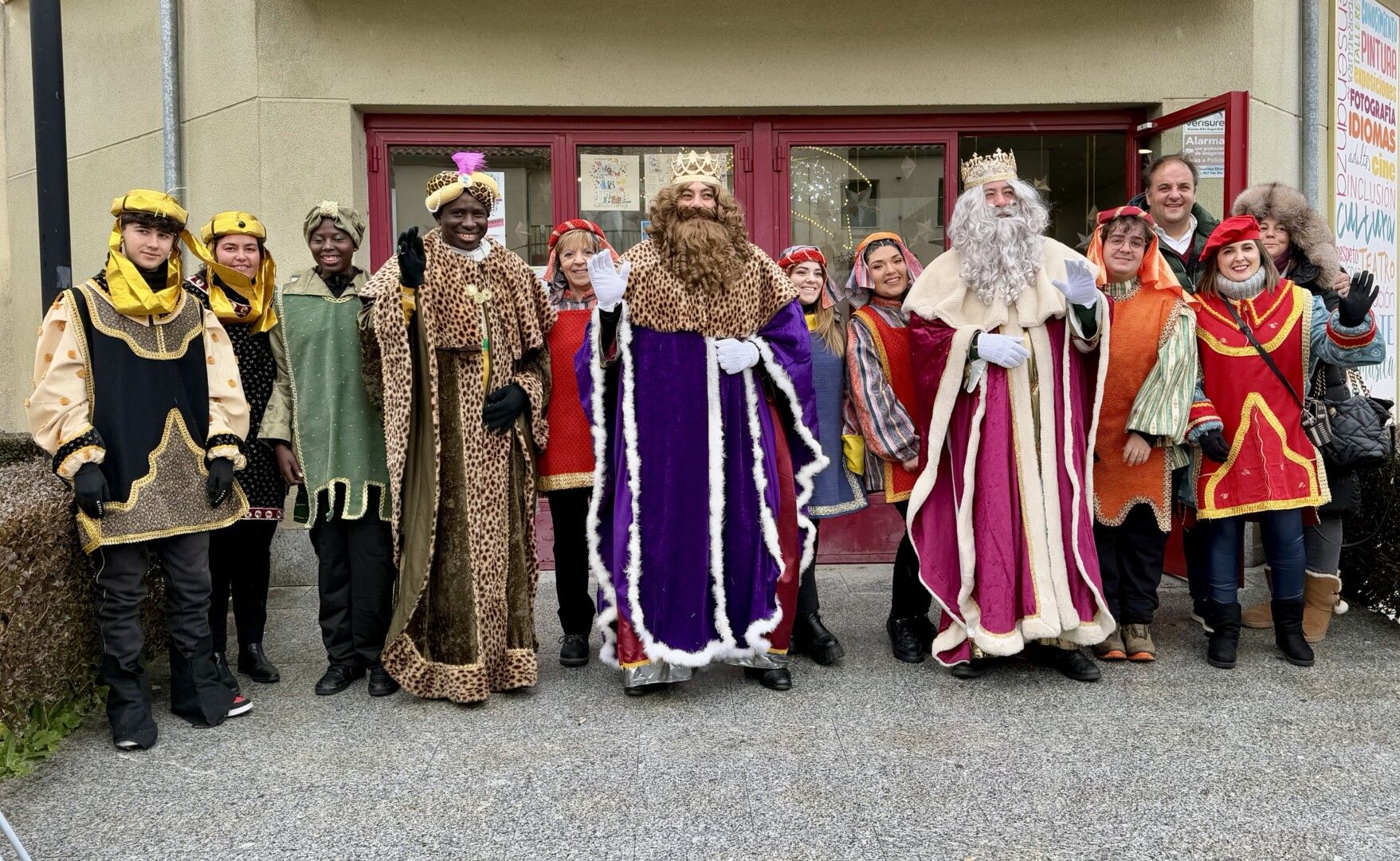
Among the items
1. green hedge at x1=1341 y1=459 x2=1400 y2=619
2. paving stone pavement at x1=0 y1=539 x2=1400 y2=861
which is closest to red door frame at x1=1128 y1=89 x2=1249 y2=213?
green hedge at x1=1341 y1=459 x2=1400 y2=619

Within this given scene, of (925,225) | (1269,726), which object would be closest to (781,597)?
(1269,726)

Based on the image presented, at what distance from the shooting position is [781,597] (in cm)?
429

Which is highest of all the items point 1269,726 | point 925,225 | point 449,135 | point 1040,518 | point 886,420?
point 449,135

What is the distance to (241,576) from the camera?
14.5 ft

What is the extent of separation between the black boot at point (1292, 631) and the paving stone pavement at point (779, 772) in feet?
0.24

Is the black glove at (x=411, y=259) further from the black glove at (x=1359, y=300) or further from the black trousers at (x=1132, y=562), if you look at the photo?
the black glove at (x=1359, y=300)

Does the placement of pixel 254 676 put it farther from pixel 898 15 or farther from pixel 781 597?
pixel 898 15

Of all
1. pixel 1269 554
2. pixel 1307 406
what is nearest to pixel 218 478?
pixel 1269 554

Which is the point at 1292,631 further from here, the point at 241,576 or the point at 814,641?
the point at 241,576

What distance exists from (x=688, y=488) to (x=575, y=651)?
1029 mm

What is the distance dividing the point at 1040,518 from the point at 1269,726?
1.05 metres

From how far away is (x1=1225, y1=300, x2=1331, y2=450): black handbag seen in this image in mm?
4367

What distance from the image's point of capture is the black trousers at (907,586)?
15.2ft

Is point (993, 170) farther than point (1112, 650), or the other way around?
point (1112, 650)
